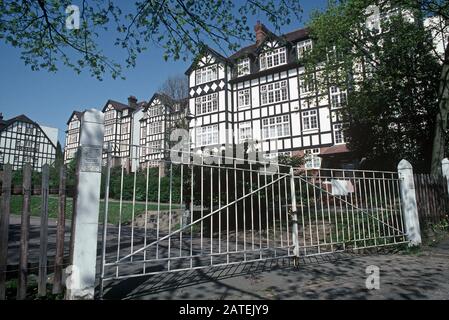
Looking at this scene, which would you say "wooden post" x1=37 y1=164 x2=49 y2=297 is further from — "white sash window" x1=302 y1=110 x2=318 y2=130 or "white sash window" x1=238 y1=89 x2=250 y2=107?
"white sash window" x1=238 y1=89 x2=250 y2=107

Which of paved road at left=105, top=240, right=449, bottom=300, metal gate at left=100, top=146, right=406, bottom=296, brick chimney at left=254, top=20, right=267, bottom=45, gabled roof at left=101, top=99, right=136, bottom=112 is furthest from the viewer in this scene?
gabled roof at left=101, top=99, right=136, bottom=112

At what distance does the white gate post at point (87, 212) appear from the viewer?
351 centimetres

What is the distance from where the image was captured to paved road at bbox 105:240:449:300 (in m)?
3.78

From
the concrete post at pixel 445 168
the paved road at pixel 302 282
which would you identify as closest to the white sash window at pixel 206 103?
the concrete post at pixel 445 168

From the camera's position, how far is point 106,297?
3.73 meters

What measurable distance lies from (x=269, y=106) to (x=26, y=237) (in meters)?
25.3

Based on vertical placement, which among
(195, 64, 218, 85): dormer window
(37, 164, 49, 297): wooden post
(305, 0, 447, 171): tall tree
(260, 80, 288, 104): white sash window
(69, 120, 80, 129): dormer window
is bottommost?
(37, 164, 49, 297): wooden post

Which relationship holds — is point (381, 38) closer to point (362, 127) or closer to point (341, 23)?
point (341, 23)

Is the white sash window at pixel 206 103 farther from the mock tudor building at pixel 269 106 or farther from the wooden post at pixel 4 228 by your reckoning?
the wooden post at pixel 4 228

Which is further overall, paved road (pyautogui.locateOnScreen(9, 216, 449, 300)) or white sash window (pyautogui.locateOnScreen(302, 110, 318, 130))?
white sash window (pyautogui.locateOnScreen(302, 110, 318, 130))

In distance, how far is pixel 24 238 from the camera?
346cm

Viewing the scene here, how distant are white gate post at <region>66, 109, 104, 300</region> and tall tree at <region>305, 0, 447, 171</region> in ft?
45.5
